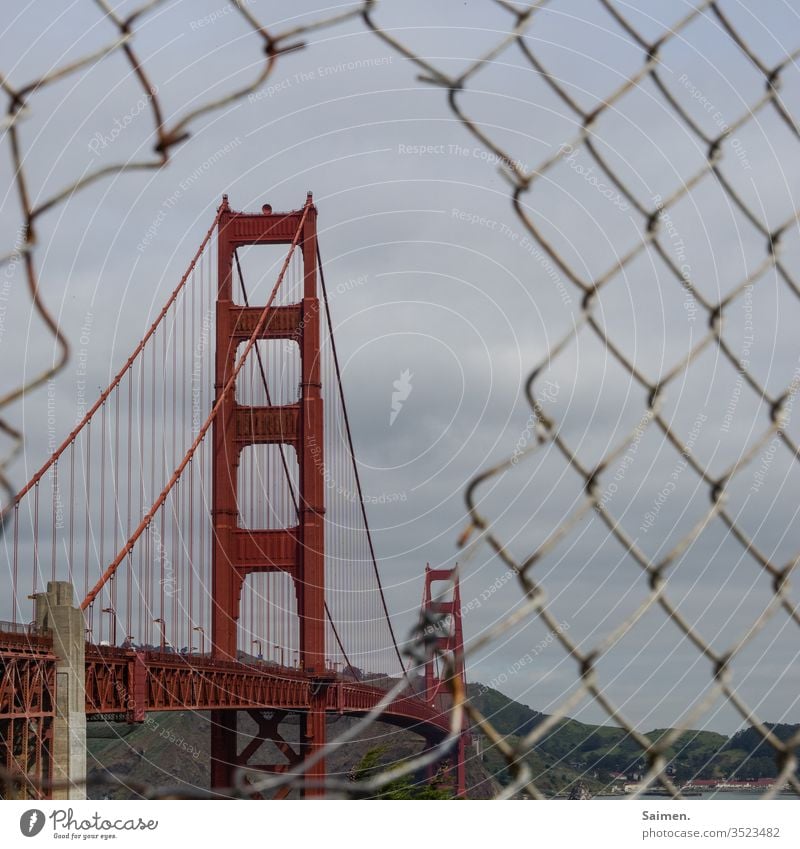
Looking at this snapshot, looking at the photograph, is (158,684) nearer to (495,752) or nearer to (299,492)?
(299,492)

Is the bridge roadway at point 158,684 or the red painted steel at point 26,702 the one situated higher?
the bridge roadway at point 158,684

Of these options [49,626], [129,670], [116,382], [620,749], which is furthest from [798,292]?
[620,749]

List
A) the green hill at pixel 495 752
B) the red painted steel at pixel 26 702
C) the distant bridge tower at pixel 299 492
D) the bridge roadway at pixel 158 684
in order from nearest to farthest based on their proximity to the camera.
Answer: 1. the red painted steel at pixel 26 702
2. the bridge roadway at pixel 158 684
3. the green hill at pixel 495 752
4. the distant bridge tower at pixel 299 492

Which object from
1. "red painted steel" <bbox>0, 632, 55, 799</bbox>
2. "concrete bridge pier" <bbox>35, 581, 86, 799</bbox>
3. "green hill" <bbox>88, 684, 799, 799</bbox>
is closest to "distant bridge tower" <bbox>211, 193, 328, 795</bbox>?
"green hill" <bbox>88, 684, 799, 799</bbox>

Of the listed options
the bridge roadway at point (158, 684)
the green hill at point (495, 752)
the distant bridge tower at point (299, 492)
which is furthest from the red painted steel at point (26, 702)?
the distant bridge tower at point (299, 492)

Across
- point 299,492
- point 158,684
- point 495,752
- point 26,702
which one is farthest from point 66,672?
point 495,752

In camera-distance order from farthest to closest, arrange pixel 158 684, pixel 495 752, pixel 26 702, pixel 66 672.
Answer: pixel 495 752
pixel 158 684
pixel 66 672
pixel 26 702

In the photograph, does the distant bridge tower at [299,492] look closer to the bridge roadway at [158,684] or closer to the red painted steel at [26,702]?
the bridge roadway at [158,684]
